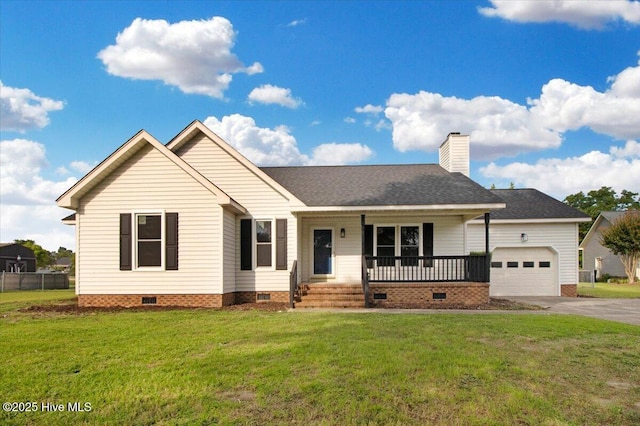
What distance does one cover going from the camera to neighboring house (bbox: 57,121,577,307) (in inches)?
550

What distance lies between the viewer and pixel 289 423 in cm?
458

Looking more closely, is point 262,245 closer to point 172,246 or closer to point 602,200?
point 172,246

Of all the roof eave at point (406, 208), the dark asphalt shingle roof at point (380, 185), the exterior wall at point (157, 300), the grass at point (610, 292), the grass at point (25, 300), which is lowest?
the grass at point (610, 292)

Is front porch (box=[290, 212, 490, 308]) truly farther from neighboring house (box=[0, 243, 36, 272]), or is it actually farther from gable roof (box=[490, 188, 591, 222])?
neighboring house (box=[0, 243, 36, 272])

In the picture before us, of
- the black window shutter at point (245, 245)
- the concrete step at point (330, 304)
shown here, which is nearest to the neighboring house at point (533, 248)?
the concrete step at point (330, 304)

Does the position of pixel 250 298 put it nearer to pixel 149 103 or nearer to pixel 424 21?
pixel 149 103

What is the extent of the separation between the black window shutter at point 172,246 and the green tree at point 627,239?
32.9 metres

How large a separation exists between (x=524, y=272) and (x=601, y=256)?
29597 millimetres

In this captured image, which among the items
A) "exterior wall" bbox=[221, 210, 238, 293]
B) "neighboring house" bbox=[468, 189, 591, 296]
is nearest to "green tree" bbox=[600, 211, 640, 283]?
"neighboring house" bbox=[468, 189, 591, 296]

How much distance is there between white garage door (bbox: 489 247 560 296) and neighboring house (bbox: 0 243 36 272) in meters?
44.0

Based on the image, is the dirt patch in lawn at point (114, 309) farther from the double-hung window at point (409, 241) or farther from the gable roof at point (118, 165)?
the double-hung window at point (409, 241)

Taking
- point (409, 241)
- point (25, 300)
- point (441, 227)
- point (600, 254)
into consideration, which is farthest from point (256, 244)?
point (600, 254)

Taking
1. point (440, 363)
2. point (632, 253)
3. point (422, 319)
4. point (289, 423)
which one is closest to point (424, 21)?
point (422, 319)

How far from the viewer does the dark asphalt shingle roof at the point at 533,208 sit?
19.7 meters
